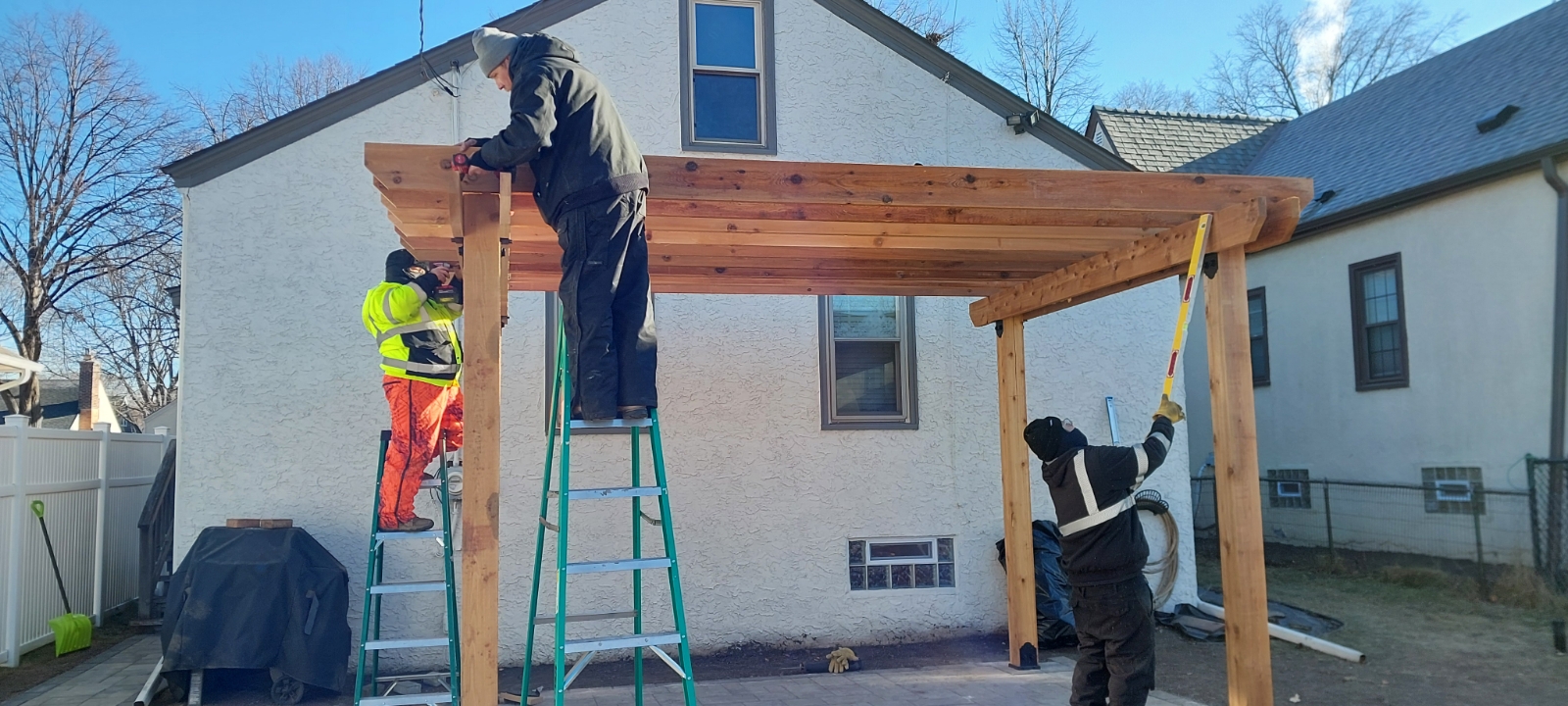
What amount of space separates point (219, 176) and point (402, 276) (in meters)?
A: 2.57

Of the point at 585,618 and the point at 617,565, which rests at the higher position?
the point at 617,565

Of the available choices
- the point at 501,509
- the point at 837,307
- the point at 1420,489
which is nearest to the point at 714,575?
the point at 501,509

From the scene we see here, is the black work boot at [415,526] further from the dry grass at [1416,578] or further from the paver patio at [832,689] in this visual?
the dry grass at [1416,578]

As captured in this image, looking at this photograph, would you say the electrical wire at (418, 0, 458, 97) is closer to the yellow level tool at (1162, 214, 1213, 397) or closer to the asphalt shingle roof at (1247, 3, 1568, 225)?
the yellow level tool at (1162, 214, 1213, 397)

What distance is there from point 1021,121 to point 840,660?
14.7 ft

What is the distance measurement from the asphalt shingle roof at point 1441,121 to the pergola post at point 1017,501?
6584mm

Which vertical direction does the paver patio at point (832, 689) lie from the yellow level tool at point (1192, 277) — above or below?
below

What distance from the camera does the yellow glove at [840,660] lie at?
706cm

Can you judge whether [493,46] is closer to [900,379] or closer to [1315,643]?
[900,379]

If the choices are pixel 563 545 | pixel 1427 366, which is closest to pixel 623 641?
pixel 563 545

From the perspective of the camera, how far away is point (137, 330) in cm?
2442

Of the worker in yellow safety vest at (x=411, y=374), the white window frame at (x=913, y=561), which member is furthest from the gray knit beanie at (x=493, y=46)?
the white window frame at (x=913, y=561)

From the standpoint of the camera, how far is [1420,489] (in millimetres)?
10961

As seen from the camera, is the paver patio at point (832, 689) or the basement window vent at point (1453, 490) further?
the basement window vent at point (1453, 490)
